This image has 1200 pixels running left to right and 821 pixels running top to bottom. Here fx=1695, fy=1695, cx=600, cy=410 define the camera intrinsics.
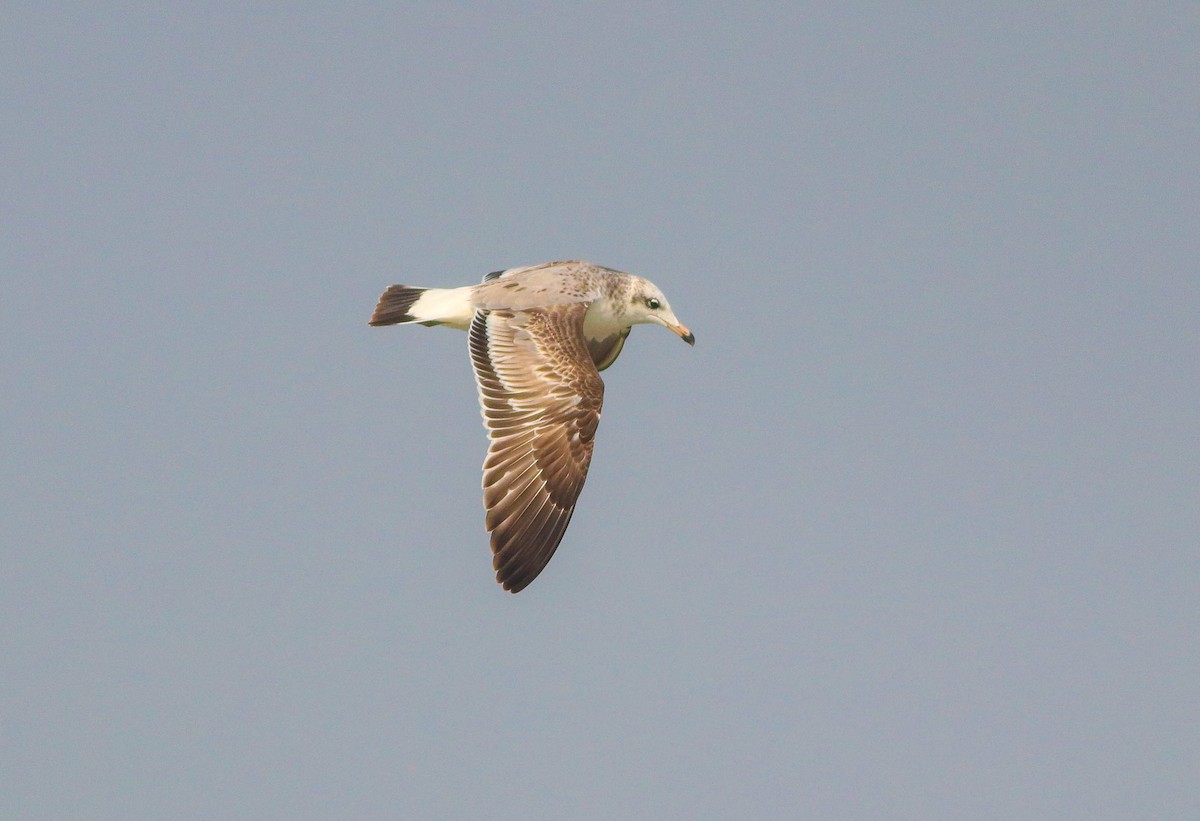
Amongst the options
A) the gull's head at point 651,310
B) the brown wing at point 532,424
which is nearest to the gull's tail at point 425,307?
the brown wing at point 532,424

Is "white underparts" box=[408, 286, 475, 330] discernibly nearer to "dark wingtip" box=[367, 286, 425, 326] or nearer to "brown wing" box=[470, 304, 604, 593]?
"dark wingtip" box=[367, 286, 425, 326]

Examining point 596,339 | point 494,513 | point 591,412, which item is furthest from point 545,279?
point 494,513

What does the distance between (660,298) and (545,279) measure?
154 centimetres

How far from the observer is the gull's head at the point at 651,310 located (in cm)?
1958

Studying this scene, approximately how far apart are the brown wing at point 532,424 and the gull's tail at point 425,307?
64cm

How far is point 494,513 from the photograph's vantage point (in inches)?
632

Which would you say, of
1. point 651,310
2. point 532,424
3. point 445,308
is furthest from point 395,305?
point 532,424


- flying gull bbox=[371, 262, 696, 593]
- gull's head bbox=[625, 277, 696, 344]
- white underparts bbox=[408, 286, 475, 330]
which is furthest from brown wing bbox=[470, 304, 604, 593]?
gull's head bbox=[625, 277, 696, 344]

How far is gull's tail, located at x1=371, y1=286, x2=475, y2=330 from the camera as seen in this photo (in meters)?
18.9

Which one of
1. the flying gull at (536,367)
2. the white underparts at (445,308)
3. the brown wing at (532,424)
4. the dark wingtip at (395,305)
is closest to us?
the brown wing at (532,424)

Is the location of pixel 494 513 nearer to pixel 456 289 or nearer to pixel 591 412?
pixel 591 412

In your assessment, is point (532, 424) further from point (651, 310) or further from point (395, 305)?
point (395, 305)

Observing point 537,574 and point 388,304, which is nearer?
point 537,574

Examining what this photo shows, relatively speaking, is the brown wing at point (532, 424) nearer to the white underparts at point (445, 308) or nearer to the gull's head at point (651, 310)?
the white underparts at point (445, 308)
